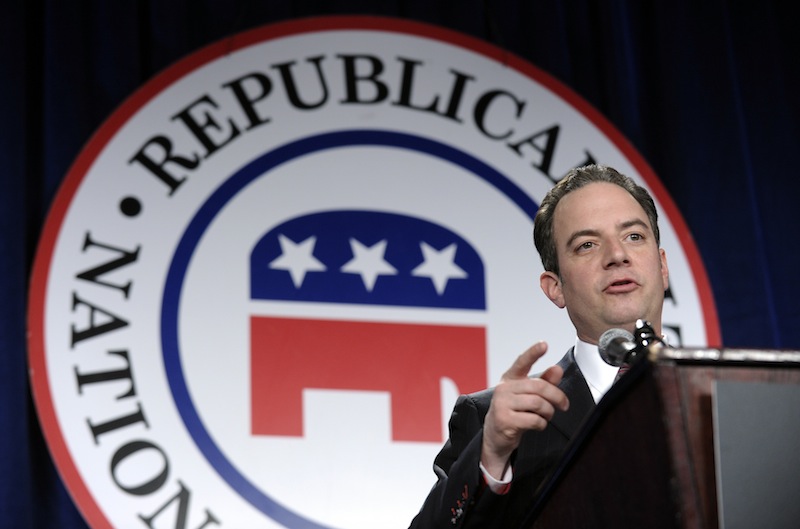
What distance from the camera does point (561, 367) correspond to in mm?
1540

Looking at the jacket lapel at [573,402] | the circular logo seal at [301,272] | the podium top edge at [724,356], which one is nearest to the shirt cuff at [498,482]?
the jacket lapel at [573,402]

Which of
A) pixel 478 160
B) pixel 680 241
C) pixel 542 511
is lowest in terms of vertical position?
pixel 542 511

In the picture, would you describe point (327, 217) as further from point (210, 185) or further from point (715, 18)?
point (715, 18)

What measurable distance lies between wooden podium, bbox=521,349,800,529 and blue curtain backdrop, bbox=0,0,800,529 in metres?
1.89

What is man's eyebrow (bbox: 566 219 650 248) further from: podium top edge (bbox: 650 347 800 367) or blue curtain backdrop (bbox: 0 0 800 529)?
blue curtain backdrop (bbox: 0 0 800 529)

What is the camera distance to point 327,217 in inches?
116

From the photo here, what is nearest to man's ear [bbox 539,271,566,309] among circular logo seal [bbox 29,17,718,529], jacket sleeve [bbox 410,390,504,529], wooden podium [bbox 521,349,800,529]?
jacket sleeve [bbox 410,390,504,529]

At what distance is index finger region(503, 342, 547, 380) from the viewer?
1.28 meters

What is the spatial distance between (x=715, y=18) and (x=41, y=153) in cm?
187

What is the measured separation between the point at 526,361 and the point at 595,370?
0.45m

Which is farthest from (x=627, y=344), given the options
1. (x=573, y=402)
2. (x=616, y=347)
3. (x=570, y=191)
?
(x=570, y=191)

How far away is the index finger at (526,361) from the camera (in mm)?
1276

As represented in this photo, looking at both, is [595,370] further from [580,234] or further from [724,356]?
[724,356]

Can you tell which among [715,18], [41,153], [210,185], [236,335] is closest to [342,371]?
[236,335]
